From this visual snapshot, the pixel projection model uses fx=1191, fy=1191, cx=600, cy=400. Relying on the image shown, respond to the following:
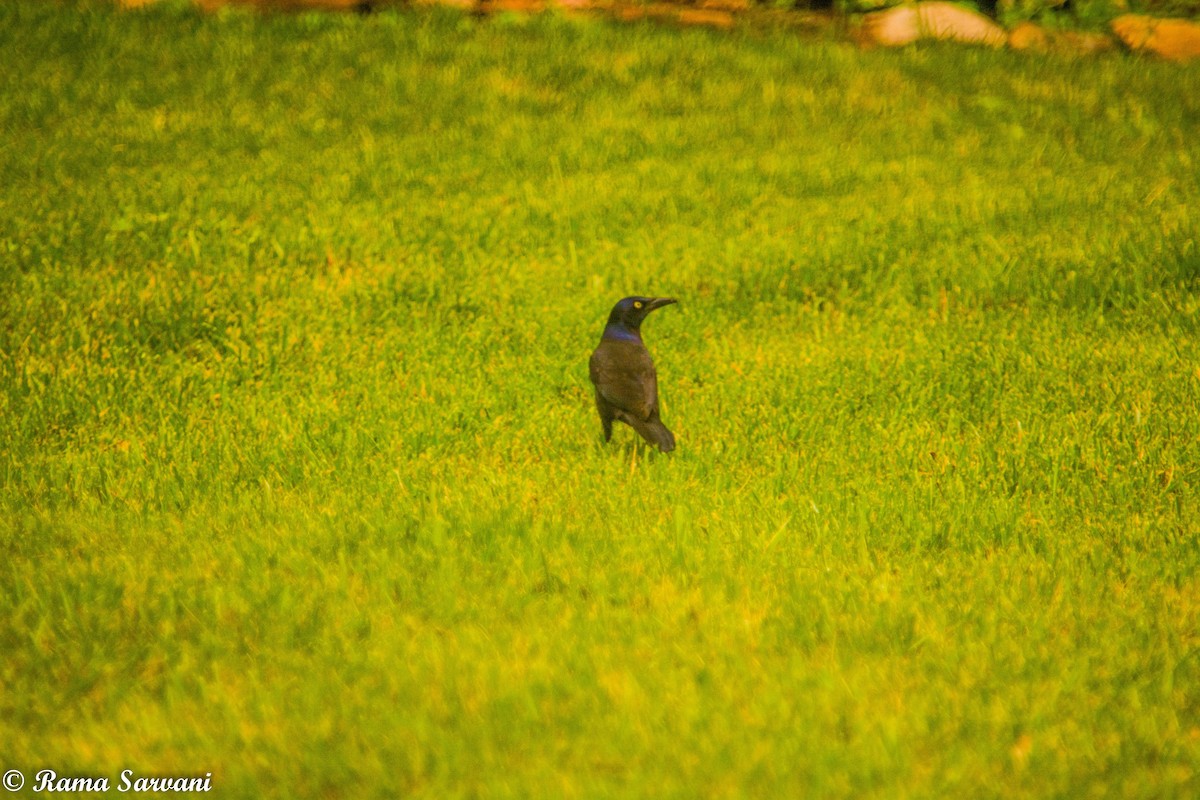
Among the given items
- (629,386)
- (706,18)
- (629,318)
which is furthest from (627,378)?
(706,18)

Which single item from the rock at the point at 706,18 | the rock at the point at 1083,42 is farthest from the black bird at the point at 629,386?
the rock at the point at 1083,42

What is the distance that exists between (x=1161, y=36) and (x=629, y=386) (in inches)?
418

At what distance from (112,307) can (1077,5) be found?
37.4 ft

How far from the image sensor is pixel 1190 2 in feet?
46.7

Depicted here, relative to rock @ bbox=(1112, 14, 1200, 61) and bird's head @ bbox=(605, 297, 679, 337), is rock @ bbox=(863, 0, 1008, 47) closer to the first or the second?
rock @ bbox=(1112, 14, 1200, 61)

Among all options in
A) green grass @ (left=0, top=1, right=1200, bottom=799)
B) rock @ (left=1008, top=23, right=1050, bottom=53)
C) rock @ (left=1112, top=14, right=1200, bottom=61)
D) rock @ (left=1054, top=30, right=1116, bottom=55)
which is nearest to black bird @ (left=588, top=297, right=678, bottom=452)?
green grass @ (left=0, top=1, right=1200, bottom=799)

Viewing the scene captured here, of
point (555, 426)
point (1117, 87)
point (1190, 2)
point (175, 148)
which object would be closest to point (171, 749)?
point (555, 426)

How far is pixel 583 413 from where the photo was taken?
7.11m

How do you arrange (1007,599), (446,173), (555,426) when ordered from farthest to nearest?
(446,173) < (555,426) < (1007,599)

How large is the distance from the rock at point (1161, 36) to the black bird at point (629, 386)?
383 inches

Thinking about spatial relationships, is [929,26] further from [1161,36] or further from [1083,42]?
[1161,36]

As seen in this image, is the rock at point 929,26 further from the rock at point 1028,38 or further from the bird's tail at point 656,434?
the bird's tail at point 656,434

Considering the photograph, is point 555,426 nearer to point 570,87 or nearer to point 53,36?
point 570,87

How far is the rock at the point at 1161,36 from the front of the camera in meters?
13.5
